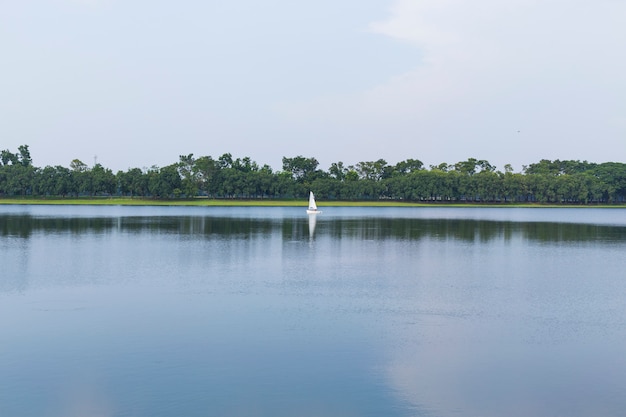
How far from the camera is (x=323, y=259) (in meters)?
48.5

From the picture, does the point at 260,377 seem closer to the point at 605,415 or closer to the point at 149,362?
the point at 149,362

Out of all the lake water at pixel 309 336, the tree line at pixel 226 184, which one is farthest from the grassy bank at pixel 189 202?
the lake water at pixel 309 336

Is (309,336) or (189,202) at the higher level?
(189,202)

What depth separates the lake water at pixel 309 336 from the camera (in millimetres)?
17125

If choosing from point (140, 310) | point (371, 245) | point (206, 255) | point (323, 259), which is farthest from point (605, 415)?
point (371, 245)

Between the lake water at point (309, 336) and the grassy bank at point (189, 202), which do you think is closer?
the lake water at point (309, 336)

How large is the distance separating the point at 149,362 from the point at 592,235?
6919 centimetres

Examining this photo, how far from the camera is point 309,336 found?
23.8 metres

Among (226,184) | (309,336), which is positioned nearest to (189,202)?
(226,184)

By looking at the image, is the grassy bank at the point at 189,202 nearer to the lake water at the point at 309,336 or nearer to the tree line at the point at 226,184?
the tree line at the point at 226,184

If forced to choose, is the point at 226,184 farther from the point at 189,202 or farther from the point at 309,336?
the point at 309,336

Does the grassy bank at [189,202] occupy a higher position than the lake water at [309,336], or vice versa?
the grassy bank at [189,202]

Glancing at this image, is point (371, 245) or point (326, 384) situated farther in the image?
point (371, 245)

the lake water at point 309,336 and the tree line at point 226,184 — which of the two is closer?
the lake water at point 309,336
